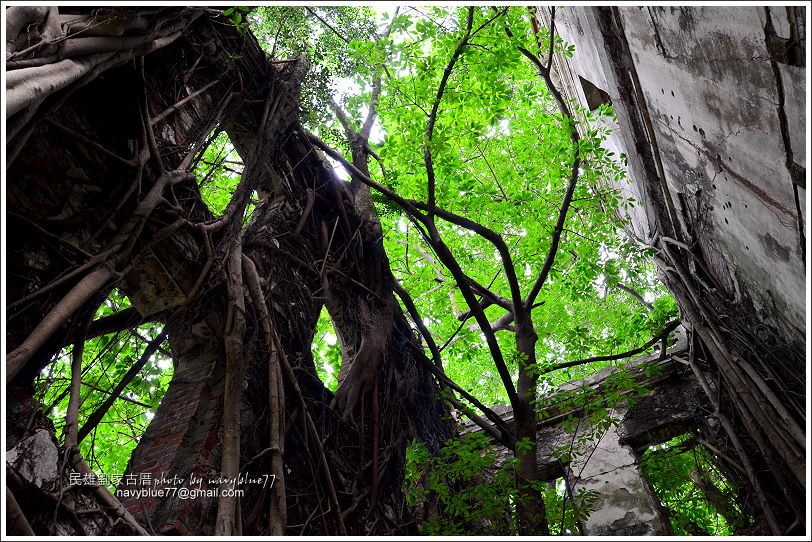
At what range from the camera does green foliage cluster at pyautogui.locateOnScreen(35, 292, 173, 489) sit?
3347 millimetres

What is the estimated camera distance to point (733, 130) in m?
3.17

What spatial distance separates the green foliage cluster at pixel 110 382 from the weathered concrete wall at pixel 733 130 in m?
3.68

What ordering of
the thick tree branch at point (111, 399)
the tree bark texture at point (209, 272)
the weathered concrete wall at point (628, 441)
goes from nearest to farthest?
the tree bark texture at point (209, 272) < the thick tree branch at point (111, 399) < the weathered concrete wall at point (628, 441)

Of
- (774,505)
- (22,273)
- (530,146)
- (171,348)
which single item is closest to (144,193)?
(22,273)

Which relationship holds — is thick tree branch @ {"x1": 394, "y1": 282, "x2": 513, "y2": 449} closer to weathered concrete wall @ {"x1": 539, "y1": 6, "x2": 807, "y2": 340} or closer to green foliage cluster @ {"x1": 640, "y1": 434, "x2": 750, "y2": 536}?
green foliage cluster @ {"x1": 640, "y1": 434, "x2": 750, "y2": 536}

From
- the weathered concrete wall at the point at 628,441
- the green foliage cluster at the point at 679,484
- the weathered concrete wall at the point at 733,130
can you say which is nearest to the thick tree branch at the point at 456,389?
the weathered concrete wall at the point at 628,441

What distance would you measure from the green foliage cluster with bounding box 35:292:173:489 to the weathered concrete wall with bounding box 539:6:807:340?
145 inches

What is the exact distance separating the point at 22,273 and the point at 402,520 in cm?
357

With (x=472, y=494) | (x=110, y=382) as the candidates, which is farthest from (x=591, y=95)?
(x=110, y=382)

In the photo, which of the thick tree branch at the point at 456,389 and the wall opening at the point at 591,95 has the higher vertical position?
the wall opening at the point at 591,95

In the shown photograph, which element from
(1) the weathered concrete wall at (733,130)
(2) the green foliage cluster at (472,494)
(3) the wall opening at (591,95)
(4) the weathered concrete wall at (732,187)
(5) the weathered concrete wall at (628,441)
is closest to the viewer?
(1) the weathered concrete wall at (733,130)

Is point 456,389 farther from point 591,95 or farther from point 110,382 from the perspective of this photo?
point 591,95

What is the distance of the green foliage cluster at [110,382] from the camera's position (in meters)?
3.35

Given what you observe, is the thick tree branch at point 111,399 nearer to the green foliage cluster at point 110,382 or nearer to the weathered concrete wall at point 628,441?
the green foliage cluster at point 110,382
